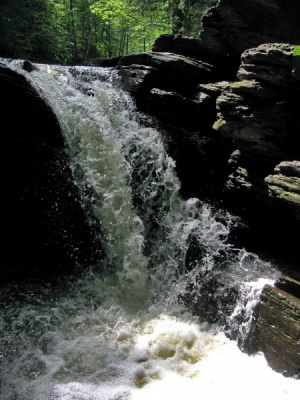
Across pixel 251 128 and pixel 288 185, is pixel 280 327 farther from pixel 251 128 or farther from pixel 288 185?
pixel 251 128

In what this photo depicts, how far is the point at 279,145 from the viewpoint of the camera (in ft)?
22.4

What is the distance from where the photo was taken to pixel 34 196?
22.9ft

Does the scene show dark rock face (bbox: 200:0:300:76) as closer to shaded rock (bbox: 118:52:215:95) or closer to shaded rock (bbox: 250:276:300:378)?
shaded rock (bbox: 118:52:215:95)

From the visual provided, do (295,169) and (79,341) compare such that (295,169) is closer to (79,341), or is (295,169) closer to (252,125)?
(252,125)

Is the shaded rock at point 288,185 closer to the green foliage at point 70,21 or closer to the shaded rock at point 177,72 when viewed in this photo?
the shaded rock at point 177,72

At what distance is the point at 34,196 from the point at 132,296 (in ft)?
9.76

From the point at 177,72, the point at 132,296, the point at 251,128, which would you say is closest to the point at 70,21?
the point at 177,72

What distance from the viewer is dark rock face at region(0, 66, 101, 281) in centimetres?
680

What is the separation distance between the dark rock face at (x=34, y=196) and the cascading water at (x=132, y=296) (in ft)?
1.30

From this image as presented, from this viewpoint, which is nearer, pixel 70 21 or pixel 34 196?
pixel 34 196

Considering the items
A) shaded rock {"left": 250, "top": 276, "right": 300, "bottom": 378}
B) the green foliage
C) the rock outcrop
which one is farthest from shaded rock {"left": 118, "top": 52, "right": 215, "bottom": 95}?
the green foliage

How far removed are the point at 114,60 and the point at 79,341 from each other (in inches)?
397

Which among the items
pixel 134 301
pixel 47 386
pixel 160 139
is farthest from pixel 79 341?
pixel 160 139

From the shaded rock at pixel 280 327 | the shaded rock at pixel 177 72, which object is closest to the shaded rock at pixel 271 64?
the shaded rock at pixel 177 72
